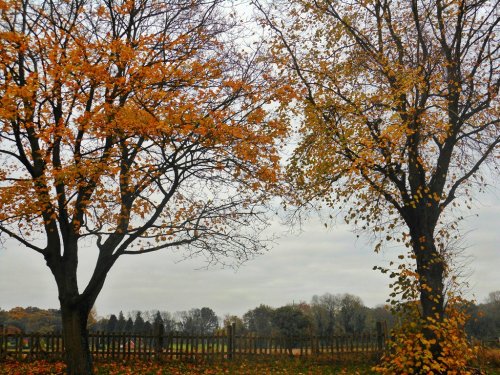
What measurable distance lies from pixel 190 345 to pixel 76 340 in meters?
8.92

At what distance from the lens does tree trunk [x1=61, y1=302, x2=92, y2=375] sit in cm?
1055

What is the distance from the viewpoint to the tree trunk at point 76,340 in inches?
415

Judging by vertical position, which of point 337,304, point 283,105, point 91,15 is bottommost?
point 337,304

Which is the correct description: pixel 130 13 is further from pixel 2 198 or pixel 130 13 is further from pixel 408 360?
pixel 408 360

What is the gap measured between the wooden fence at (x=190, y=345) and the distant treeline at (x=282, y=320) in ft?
1.74

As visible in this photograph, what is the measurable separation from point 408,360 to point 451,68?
7243mm

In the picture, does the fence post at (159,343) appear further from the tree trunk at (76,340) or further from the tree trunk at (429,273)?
the tree trunk at (429,273)

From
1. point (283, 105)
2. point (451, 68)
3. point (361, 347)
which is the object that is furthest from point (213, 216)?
point (361, 347)

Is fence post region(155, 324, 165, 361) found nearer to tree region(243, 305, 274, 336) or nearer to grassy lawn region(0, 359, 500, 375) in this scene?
grassy lawn region(0, 359, 500, 375)

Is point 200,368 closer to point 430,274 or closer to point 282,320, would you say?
point 430,274

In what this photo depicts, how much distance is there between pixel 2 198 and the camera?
9734 mm

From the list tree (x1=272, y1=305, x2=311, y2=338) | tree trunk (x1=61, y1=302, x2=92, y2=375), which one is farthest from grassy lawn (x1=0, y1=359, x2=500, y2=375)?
tree (x1=272, y1=305, x2=311, y2=338)

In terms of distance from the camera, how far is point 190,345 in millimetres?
18891

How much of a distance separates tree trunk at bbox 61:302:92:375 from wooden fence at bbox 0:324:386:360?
773cm
